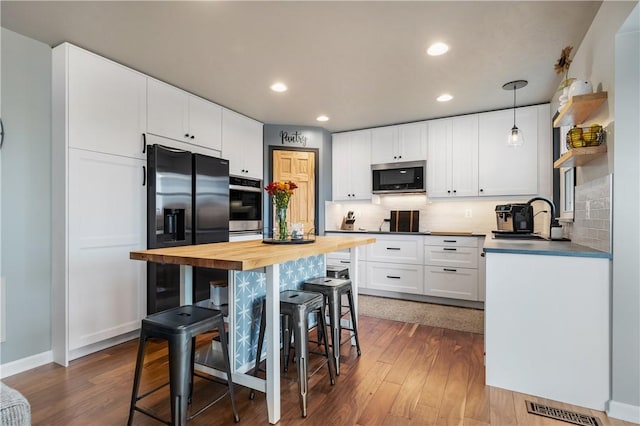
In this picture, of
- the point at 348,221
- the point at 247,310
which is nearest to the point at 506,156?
the point at 348,221

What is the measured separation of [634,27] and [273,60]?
2.26 metres

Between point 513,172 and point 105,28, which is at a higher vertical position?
point 105,28

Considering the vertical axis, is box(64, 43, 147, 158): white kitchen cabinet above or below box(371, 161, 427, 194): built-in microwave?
above

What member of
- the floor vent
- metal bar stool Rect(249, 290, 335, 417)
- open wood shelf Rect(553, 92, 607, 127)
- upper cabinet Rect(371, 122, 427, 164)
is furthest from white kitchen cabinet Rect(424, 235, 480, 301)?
metal bar stool Rect(249, 290, 335, 417)

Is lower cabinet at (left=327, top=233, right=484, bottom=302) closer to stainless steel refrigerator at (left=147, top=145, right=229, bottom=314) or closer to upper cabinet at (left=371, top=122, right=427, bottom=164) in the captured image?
upper cabinet at (left=371, top=122, right=427, bottom=164)

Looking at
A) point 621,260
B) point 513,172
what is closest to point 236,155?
point 513,172

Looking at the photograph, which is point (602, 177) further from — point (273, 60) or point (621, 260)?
point (273, 60)

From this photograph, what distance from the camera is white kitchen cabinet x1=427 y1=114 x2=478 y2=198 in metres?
3.98

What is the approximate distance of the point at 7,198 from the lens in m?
2.21

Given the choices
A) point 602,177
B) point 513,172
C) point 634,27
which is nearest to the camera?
point 634,27

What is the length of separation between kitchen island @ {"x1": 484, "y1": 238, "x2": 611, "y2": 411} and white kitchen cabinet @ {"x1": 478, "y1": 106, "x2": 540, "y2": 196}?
2.01 metres

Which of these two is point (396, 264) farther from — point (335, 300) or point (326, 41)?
point (326, 41)

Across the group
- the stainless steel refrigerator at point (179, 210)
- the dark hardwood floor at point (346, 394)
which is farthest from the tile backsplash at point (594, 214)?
the stainless steel refrigerator at point (179, 210)

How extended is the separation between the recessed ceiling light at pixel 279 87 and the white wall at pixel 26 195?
176cm
